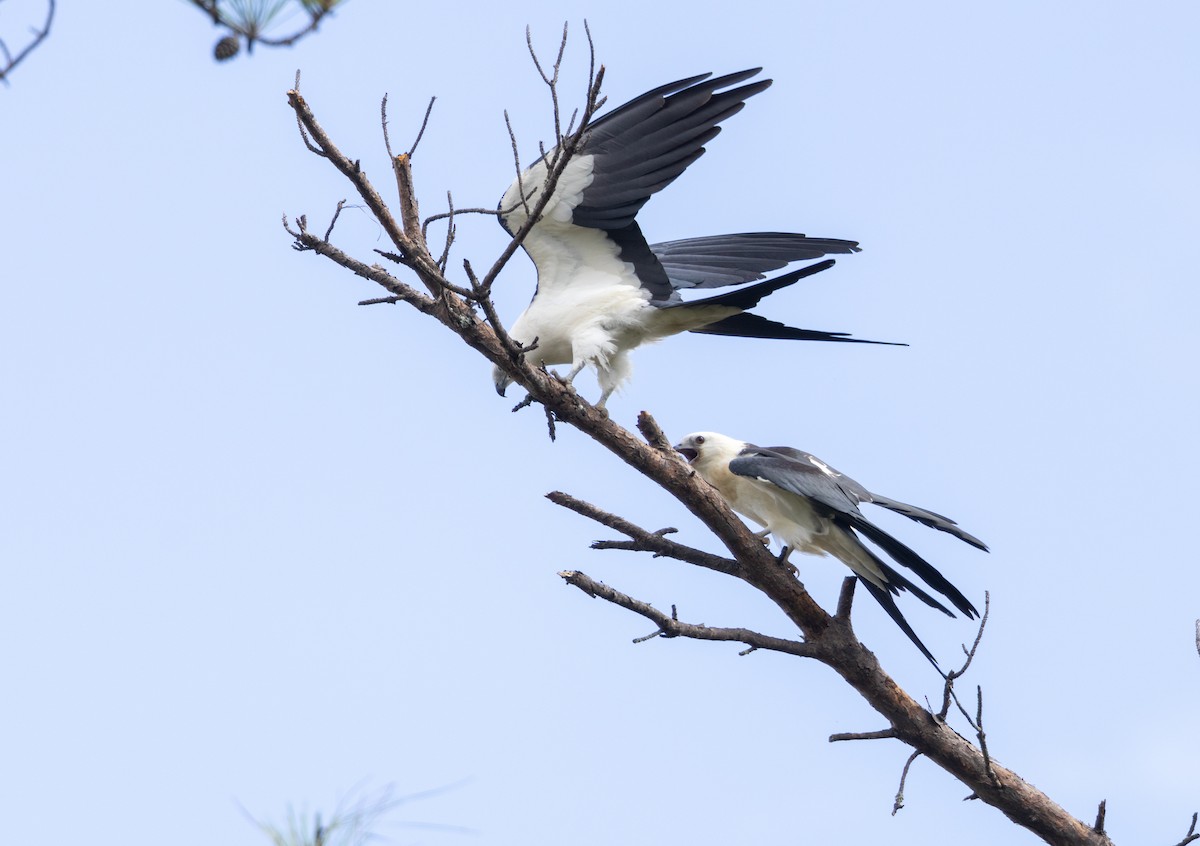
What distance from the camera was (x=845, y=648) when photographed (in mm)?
5047

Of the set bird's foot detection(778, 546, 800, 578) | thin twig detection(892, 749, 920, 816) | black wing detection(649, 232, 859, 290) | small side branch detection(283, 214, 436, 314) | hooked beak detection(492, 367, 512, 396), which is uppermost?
black wing detection(649, 232, 859, 290)

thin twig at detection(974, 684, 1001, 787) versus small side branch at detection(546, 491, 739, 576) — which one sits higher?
small side branch at detection(546, 491, 739, 576)

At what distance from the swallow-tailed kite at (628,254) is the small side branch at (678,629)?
117 centimetres

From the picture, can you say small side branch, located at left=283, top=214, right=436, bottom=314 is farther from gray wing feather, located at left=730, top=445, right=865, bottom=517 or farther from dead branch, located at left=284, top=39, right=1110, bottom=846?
gray wing feather, located at left=730, top=445, right=865, bottom=517

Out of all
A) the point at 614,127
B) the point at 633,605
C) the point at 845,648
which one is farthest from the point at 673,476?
the point at 614,127

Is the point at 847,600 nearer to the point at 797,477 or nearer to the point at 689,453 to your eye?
the point at 797,477

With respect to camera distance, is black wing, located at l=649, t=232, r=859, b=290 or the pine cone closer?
the pine cone

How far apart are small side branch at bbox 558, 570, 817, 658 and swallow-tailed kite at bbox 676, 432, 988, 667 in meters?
0.54

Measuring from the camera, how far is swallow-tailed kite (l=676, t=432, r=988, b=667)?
5.20 m

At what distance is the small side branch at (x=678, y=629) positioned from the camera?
15.5 ft

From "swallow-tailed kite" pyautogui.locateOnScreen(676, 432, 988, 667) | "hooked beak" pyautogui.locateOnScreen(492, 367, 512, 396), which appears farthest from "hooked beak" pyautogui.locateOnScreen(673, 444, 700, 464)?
"hooked beak" pyautogui.locateOnScreen(492, 367, 512, 396)

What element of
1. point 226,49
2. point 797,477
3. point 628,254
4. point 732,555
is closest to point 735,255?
point 628,254

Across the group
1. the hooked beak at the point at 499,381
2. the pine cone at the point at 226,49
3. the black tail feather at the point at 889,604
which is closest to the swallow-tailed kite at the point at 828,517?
the black tail feather at the point at 889,604

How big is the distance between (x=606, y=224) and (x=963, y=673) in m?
2.27
